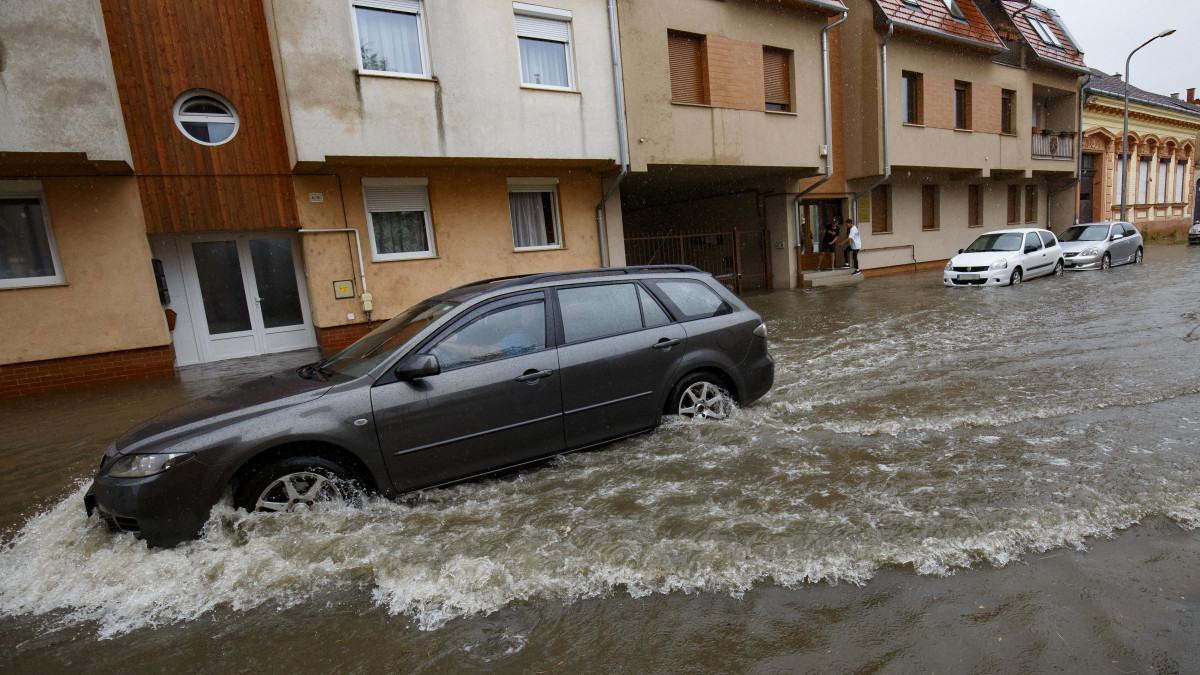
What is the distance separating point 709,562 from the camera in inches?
118

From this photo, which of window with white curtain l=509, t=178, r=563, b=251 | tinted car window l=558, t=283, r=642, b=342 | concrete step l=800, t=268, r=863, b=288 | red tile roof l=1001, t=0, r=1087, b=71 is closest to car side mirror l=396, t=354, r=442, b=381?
tinted car window l=558, t=283, r=642, b=342

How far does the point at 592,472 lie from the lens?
4.18m

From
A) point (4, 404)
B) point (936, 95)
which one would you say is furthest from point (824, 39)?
point (4, 404)

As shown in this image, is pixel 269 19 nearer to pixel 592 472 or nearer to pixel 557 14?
pixel 557 14

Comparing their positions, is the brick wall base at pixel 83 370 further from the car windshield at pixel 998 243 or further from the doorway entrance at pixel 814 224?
the car windshield at pixel 998 243

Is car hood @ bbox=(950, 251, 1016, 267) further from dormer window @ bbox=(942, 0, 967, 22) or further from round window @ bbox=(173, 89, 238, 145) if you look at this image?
round window @ bbox=(173, 89, 238, 145)

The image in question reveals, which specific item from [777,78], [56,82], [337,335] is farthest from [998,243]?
[56,82]

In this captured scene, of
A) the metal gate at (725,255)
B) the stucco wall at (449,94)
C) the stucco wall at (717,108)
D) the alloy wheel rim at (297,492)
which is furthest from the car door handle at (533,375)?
the metal gate at (725,255)

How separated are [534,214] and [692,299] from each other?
7.93 meters

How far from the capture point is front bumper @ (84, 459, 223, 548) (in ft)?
10.3

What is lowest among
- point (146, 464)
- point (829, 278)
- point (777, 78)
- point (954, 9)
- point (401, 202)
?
point (829, 278)

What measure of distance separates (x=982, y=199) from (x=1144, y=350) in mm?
18713

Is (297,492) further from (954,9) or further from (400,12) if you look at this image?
(954,9)

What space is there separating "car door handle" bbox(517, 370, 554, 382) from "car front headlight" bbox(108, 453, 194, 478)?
1.90 metres
